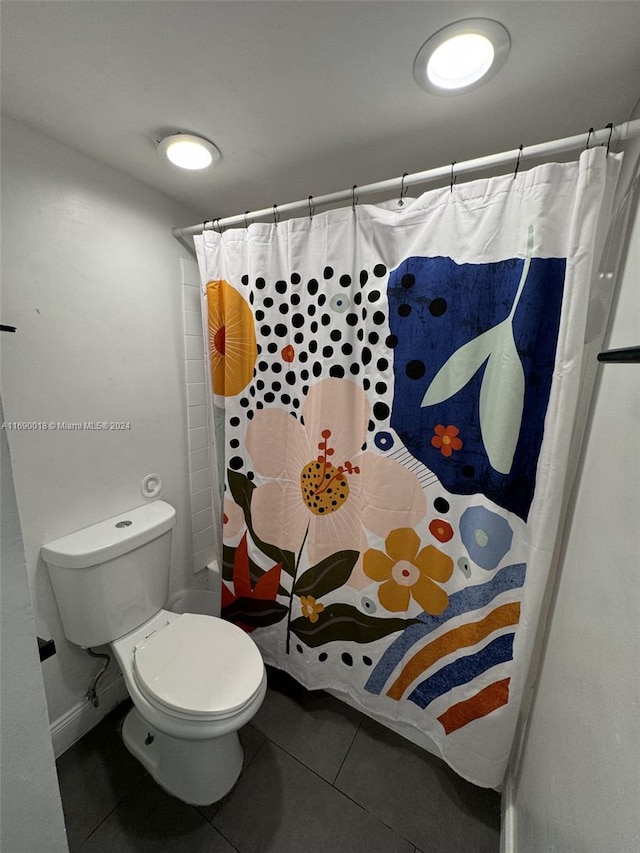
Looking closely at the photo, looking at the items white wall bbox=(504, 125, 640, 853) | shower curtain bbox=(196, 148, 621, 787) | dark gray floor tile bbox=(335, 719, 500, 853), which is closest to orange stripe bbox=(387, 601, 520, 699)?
shower curtain bbox=(196, 148, 621, 787)

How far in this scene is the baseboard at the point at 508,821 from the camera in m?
0.94

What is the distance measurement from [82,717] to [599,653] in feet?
5.77

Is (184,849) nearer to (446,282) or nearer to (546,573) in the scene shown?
(546,573)

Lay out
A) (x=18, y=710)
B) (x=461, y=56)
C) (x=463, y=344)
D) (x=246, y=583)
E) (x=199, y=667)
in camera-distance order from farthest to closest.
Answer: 1. (x=246, y=583)
2. (x=199, y=667)
3. (x=463, y=344)
4. (x=461, y=56)
5. (x=18, y=710)

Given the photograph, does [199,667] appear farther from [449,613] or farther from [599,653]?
[599,653]

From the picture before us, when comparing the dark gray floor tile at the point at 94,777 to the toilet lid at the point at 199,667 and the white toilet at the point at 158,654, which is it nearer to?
the white toilet at the point at 158,654

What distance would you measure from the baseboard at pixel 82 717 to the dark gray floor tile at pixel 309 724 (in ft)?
1.96

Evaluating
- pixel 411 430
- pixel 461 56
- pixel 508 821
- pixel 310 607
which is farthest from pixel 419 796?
pixel 461 56

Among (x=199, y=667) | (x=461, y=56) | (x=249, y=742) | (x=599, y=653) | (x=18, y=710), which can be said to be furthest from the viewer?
(x=249, y=742)

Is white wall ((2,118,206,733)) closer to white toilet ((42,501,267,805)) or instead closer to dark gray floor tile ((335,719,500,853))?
white toilet ((42,501,267,805))

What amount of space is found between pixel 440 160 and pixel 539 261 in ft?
1.86

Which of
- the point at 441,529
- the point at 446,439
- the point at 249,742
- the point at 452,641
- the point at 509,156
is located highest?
the point at 509,156

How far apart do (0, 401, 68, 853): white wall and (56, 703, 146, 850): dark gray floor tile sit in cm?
91

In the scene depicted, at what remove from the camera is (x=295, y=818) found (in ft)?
3.45
